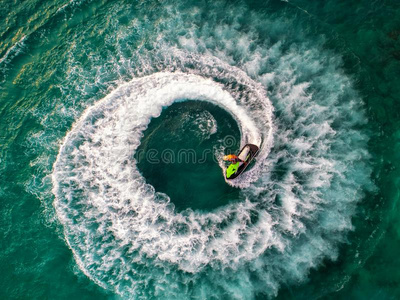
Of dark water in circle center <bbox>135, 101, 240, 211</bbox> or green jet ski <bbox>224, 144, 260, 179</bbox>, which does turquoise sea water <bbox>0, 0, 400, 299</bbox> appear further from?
green jet ski <bbox>224, 144, 260, 179</bbox>

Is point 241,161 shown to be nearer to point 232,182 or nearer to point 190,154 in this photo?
point 232,182

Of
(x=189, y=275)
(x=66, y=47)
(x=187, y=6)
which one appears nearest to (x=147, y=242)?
(x=189, y=275)

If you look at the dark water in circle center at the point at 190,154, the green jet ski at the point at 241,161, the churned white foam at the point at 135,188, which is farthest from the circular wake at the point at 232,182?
the green jet ski at the point at 241,161

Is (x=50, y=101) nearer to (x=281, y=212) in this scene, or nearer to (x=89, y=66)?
(x=89, y=66)

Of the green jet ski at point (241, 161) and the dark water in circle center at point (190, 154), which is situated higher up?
the green jet ski at point (241, 161)

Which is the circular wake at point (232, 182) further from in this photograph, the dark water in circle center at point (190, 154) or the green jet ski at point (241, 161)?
the green jet ski at point (241, 161)

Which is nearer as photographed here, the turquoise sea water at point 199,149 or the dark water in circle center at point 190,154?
the turquoise sea water at point 199,149
